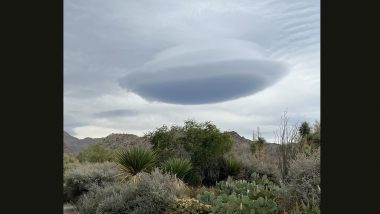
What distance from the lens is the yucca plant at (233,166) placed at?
63.9 feet

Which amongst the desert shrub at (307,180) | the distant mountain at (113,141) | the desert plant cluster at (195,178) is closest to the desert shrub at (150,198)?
the desert plant cluster at (195,178)

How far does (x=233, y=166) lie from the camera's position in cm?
1952

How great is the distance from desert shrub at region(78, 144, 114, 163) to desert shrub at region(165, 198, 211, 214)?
1441 cm

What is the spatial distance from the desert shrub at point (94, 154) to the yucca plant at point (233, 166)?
730cm

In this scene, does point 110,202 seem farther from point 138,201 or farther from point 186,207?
point 186,207

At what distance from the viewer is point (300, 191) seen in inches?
350

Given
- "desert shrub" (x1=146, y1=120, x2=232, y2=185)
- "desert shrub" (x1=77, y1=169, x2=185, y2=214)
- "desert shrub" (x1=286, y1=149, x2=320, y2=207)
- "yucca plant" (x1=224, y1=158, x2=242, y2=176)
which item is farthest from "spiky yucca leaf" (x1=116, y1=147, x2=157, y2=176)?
"desert shrub" (x1=286, y1=149, x2=320, y2=207)

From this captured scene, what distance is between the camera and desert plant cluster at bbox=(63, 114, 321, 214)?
9.36 metres

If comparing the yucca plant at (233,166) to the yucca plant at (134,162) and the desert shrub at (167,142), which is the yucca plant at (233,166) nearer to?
the desert shrub at (167,142)

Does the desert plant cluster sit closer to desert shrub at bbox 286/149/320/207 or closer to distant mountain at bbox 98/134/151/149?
desert shrub at bbox 286/149/320/207
